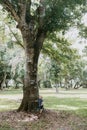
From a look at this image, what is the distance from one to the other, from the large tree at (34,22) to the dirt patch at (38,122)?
996 millimetres

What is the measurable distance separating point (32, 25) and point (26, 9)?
2.84 ft

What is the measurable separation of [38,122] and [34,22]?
5091 mm

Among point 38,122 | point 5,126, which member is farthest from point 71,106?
point 5,126

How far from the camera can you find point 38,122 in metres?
11.7

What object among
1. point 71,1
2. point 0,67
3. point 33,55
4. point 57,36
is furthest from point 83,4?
point 0,67

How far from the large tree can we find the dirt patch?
1.00 m

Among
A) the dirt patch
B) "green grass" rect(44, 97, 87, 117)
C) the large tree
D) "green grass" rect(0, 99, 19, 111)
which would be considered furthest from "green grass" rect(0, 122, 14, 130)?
"green grass" rect(0, 99, 19, 111)

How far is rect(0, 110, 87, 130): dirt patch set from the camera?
10550mm

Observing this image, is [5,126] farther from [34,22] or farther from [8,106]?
[8,106]

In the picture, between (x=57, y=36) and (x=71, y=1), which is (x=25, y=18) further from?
(x=57, y=36)

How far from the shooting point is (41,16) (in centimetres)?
1404

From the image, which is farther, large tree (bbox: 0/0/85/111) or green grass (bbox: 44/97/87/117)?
green grass (bbox: 44/97/87/117)

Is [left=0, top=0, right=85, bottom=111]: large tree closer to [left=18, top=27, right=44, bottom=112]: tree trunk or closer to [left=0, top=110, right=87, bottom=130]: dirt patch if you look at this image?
[left=18, top=27, right=44, bottom=112]: tree trunk

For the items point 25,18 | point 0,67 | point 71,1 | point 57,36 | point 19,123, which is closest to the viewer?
point 19,123
